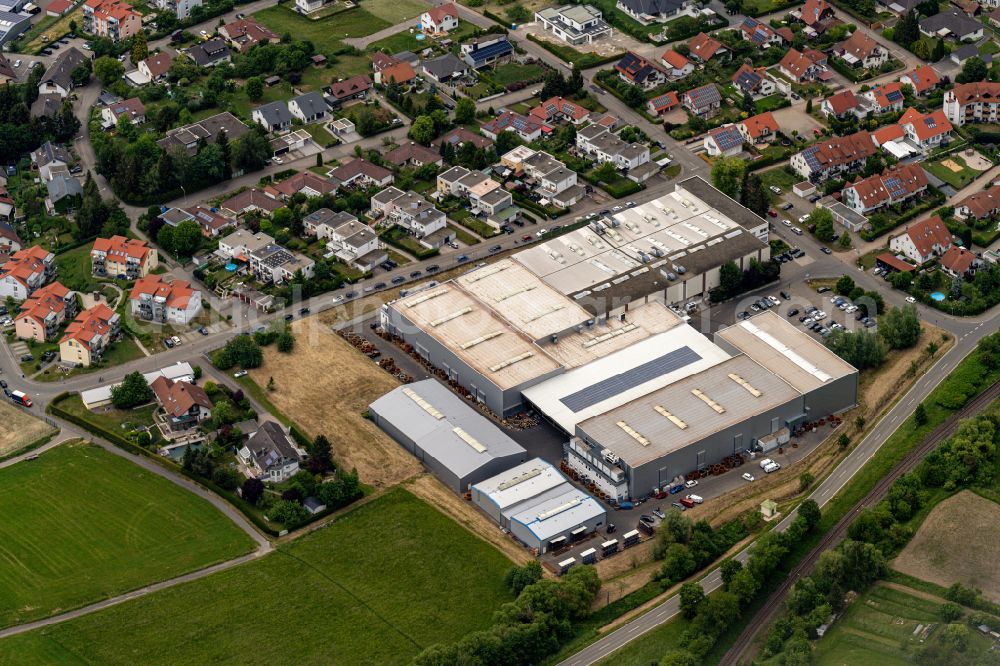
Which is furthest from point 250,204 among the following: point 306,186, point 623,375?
point 623,375

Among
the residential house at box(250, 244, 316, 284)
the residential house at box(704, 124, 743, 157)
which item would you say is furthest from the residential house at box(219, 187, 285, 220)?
the residential house at box(704, 124, 743, 157)

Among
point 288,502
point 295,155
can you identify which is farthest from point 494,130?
point 288,502

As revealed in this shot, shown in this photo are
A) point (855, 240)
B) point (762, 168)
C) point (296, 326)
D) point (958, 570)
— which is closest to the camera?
point (958, 570)

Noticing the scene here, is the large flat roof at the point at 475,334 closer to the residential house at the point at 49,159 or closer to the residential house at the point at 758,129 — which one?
the residential house at the point at 758,129

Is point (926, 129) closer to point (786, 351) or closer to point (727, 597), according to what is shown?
point (786, 351)

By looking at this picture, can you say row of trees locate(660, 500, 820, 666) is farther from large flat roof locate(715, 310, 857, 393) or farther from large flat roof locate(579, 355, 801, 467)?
large flat roof locate(715, 310, 857, 393)

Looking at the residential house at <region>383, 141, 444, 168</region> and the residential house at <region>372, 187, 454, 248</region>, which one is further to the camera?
the residential house at <region>383, 141, 444, 168</region>

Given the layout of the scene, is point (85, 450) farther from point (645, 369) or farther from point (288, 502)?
point (645, 369)
